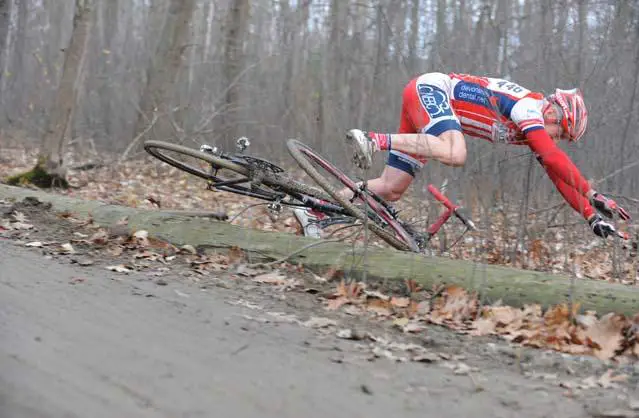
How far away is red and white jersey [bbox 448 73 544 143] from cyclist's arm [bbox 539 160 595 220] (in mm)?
412

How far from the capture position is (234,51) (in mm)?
15805

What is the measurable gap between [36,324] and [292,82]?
55.6 feet

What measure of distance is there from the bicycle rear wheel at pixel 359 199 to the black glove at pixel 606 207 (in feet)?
4.28

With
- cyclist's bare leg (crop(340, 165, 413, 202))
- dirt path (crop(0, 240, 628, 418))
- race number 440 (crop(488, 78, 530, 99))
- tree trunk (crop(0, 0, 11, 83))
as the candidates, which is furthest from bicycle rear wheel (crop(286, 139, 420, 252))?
tree trunk (crop(0, 0, 11, 83))

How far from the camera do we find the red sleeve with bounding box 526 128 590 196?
514 centimetres

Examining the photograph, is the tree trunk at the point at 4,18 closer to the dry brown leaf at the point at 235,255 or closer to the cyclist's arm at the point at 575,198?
the dry brown leaf at the point at 235,255

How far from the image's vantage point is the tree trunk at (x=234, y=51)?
15.7 m

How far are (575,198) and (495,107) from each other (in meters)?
0.87

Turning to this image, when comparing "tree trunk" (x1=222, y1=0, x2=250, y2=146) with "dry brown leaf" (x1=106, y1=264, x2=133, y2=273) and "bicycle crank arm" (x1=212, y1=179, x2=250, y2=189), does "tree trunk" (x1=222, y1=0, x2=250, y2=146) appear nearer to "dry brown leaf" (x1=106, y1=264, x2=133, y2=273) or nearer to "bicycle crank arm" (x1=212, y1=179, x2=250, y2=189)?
"bicycle crank arm" (x1=212, y1=179, x2=250, y2=189)

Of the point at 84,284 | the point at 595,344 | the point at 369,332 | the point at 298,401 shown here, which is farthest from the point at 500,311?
the point at 84,284

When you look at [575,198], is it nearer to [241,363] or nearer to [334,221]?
[334,221]

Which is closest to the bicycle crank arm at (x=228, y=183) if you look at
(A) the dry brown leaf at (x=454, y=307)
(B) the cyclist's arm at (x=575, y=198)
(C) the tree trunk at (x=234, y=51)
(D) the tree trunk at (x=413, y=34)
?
(A) the dry brown leaf at (x=454, y=307)

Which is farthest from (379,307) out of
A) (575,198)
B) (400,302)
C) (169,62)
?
(169,62)

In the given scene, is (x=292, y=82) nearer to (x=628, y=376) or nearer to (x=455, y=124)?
(x=455, y=124)
